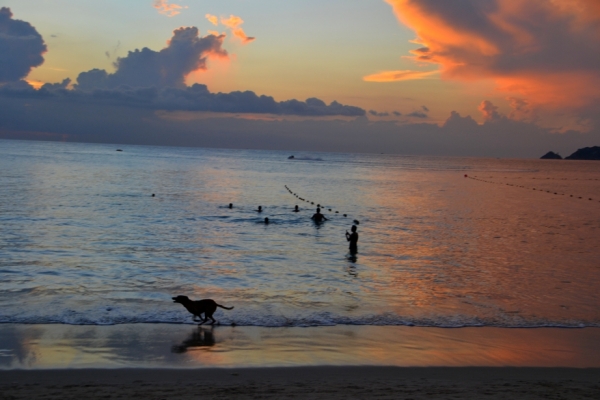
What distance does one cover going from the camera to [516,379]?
835 centimetres

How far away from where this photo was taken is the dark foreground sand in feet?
23.9

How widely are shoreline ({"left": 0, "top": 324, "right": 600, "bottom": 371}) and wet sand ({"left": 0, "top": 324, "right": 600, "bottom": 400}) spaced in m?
0.02

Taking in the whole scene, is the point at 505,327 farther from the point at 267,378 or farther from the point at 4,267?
the point at 4,267

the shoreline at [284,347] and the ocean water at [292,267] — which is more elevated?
the shoreline at [284,347]

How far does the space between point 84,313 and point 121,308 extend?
32.2 inches

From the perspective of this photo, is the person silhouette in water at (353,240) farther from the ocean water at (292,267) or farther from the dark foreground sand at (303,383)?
the dark foreground sand at (303,383)

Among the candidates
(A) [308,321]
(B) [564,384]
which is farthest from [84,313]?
(B) [564,384]

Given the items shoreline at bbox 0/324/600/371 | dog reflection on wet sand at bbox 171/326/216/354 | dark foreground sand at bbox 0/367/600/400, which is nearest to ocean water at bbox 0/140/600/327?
shoreline at bbox 0/324/600/371

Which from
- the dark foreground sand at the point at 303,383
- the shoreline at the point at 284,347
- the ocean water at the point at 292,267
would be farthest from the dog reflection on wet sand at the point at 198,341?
the dark foreground sand at the point at 303,383

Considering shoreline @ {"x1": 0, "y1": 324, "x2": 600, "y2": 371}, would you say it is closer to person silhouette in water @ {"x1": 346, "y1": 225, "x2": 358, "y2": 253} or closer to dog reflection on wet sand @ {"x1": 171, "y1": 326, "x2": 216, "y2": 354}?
dog reflection on wet sand @ {"x1": 171, "y1": 326, "x2": 216, "y2": 354}

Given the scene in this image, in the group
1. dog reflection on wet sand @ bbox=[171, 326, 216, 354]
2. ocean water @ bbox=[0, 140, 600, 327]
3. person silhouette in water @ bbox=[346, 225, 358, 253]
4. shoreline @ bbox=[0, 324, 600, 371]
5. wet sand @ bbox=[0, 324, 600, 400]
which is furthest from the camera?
person silhouette in water @ bbox=[346, 225, 358, 253]

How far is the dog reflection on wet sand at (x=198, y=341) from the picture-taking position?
938 cm

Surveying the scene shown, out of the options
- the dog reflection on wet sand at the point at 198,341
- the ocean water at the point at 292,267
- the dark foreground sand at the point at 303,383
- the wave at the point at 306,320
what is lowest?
the ocean water at the point at 292,267

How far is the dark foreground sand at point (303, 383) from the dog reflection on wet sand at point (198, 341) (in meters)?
1.12
